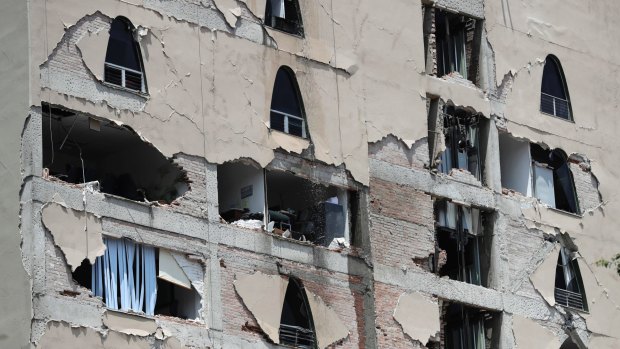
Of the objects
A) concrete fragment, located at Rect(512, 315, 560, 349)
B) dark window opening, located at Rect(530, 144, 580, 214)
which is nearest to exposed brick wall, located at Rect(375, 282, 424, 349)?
concrete fragment, located at Rect(512, 315, 560, 349)

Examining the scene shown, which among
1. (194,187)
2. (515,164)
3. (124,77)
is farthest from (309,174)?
(515,164)

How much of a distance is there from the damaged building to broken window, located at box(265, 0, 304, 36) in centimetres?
7

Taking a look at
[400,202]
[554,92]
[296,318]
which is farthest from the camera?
[554,92]

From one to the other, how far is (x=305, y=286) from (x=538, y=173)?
9380mm

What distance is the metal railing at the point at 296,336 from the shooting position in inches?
1618

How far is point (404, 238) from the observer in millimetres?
44094

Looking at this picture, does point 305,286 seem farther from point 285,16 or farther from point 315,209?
point 285,16

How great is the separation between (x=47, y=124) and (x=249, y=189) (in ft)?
16.8

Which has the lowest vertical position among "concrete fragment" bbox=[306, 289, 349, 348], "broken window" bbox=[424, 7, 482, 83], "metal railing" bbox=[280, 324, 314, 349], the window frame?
"metal railing" bbox=[280, 324, 314, 349]

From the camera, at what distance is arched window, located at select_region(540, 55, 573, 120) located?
49.0 metres

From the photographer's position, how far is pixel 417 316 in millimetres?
43656

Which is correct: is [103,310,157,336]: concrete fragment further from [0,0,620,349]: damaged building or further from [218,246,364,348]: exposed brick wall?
[218,246,364,348]: exposed brick wall

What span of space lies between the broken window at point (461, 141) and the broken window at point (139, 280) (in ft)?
31.0

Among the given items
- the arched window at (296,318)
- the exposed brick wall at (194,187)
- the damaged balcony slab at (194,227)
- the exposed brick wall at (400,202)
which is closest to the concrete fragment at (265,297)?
the arched window at (296,318)
